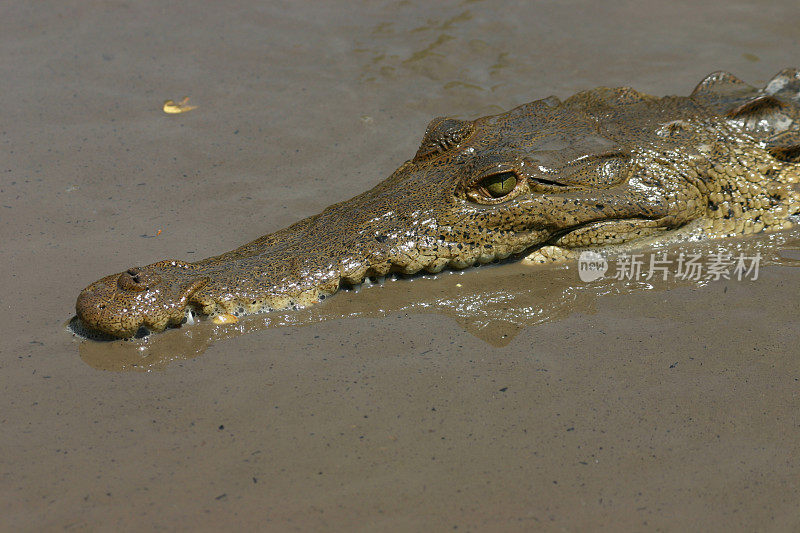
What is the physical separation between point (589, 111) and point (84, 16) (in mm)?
5056

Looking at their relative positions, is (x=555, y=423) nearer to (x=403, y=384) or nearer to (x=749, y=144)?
(x=403, y=384)

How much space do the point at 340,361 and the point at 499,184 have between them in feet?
4.19

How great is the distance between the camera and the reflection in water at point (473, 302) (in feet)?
12.8

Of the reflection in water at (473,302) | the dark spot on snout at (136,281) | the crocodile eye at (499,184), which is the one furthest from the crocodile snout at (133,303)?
the crocodile eye at (499,184)

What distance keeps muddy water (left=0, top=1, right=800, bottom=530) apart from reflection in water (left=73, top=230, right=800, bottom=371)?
0.01 metres

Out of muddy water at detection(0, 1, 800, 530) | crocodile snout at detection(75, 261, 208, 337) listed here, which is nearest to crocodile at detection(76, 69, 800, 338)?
crocodile snout at detection(75, 261, 208, 337)

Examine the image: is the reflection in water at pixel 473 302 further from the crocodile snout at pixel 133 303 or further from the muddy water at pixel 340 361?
the crocodile snout at pixel 133 303

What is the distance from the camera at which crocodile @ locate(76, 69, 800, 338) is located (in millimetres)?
3926

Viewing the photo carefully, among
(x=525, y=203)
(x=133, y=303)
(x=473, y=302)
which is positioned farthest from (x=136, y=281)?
(x=525, y=203)

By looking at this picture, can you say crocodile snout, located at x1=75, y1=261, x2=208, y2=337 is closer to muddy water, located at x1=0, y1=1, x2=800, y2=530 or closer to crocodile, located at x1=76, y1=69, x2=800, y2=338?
crocodile, located at x1=76, y1=69, x2=800, y2=338

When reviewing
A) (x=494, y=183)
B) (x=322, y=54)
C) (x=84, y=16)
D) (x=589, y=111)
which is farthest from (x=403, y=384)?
(x=84, y=16)

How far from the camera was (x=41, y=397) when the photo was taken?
363 centimetres

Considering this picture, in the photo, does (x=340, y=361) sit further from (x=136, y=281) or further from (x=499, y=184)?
(x=499, y=184)

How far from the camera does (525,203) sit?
14.1 ft
